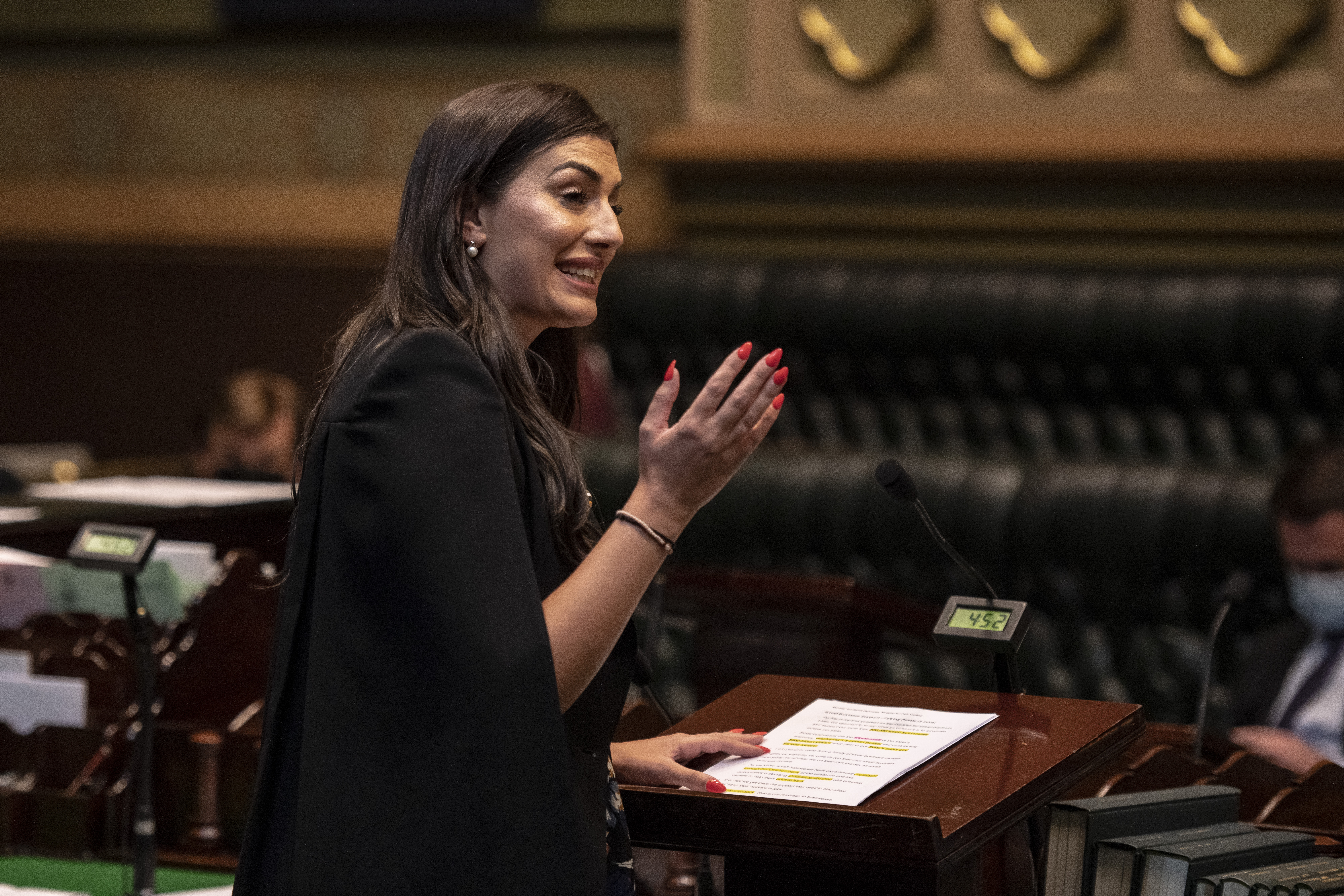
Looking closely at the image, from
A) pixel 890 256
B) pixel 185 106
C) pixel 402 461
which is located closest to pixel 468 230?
pixel 402 461

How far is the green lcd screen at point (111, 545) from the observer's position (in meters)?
2.31

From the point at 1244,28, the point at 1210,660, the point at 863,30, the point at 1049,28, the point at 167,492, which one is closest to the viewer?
the point at 1210,660

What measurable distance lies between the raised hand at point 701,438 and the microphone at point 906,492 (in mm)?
346

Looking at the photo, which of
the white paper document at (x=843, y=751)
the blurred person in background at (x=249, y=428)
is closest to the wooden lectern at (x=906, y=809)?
the white paper document at (x=843, y=751)

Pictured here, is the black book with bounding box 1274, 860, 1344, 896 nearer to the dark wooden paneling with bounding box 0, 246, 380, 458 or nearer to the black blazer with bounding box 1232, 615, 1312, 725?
the black blazer with bounding box 1232, 615, 1312, 725

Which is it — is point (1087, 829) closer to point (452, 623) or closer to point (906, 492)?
point (906, 492)

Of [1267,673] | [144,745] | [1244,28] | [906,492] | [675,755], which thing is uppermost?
[1244,28]

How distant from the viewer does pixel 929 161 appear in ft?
17.0

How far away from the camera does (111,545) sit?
235cm

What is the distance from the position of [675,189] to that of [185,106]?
2.07 meters

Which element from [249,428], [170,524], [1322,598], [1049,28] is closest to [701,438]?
[170,524]

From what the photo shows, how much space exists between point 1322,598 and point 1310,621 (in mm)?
109

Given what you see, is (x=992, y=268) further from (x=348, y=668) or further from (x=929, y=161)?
(x=348, y=668)

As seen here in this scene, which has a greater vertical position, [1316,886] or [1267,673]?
[1316,886]
